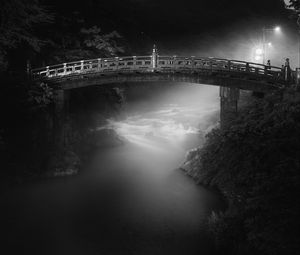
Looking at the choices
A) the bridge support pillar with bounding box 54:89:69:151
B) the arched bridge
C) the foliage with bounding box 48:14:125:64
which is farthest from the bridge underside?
the foliage with bounding box 48:14:125:64

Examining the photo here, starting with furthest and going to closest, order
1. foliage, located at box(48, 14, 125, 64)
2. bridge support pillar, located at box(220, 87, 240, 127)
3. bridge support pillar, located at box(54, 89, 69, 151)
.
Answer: foliage, located at box(48, 14, 125, 64) < bridge support pillar, located at box(54, 89, 69, 151) < bridge support pillar, located at box(220, 87, 240, 127)

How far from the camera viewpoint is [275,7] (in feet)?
300

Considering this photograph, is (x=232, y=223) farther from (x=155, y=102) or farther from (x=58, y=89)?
(x=155, y=102)

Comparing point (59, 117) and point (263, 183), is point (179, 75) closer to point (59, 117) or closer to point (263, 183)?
point (59, 117)

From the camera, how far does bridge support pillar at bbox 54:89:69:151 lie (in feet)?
102

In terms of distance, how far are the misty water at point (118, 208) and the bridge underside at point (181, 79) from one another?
327 inches

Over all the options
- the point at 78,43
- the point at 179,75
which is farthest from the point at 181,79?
the point at 78,43

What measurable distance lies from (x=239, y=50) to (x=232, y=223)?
208 ft

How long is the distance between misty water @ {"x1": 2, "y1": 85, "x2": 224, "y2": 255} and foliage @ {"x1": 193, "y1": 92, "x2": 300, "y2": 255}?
126 inches

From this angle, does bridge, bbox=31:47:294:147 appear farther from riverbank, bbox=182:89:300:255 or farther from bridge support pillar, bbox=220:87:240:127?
riverbank, bbox=182:89:300:255

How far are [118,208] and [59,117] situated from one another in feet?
39.0

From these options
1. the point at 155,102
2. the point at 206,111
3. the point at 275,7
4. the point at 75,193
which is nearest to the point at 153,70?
the point at 75,193

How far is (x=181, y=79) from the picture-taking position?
30.3 m

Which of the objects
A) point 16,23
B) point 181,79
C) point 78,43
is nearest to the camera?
point 181,79
